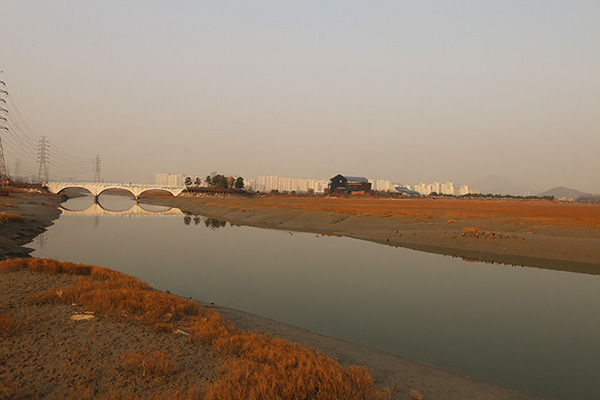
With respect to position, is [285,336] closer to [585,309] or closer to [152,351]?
[152,351]

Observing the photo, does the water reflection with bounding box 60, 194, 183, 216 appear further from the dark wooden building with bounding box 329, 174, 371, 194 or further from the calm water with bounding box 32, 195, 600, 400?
the dark wooden building with bounding box 329, 174, 371, 194

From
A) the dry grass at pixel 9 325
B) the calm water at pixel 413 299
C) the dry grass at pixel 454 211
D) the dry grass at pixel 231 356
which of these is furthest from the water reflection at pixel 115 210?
the dry grass at pixel 9 325

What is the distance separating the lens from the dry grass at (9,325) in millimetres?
10844

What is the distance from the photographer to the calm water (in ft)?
43.0

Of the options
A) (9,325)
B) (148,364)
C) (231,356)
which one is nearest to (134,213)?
(9,325)

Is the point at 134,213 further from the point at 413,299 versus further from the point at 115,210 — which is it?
the point at 413,299

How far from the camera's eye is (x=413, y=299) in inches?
813

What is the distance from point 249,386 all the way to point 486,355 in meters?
9.65

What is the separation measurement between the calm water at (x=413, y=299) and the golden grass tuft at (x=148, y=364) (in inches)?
291

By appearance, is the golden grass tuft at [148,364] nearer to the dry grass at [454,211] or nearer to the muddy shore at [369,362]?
the muddy shore at [369,362]

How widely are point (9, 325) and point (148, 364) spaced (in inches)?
201

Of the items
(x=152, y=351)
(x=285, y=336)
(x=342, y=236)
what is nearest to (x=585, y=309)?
(x=285, y=336)

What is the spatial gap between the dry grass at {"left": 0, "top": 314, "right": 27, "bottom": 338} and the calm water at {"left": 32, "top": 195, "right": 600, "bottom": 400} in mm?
9054

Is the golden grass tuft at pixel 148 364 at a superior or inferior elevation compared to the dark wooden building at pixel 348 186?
inferior
